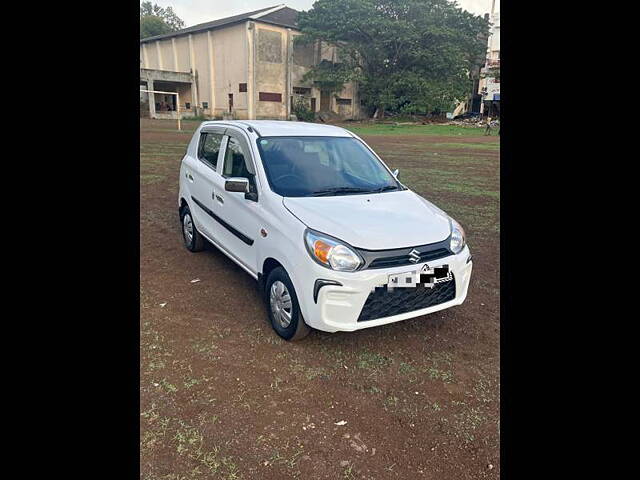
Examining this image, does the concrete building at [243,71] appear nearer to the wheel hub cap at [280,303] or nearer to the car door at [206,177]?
the car door at [206,177]

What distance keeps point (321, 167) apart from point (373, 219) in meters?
1.08

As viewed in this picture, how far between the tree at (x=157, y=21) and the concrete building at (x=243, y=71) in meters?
12.9

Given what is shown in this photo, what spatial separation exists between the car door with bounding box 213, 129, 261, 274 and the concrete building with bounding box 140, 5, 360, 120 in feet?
123

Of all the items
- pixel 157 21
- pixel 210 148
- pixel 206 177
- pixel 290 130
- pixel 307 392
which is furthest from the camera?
pixel 157 21

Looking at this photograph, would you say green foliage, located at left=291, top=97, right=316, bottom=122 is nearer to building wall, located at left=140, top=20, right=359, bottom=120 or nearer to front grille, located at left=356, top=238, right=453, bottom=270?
building wall, located at left=140, top=20, right=359, bottom=120

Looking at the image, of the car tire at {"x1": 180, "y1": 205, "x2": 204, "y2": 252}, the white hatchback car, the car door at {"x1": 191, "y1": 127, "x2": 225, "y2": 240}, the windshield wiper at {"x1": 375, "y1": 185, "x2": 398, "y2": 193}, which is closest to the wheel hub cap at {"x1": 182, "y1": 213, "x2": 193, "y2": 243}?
the car tire at {"x1": 180, "y1": 205, "x2": 204, "y2": 252}

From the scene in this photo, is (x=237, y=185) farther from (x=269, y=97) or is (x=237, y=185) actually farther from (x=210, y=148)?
(x=269, y=97)

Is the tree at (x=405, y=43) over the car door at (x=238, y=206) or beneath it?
over

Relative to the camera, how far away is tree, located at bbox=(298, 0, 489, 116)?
39.8 m

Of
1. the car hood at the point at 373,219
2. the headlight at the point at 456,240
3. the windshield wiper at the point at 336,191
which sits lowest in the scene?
the headlight at the point at 456,240

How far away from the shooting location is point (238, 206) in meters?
4.09

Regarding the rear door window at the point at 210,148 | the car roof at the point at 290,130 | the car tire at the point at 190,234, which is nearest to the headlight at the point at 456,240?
the car roof at the point at 290,130

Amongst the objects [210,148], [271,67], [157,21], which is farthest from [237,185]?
[157,21]

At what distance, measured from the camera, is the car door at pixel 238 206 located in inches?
152
